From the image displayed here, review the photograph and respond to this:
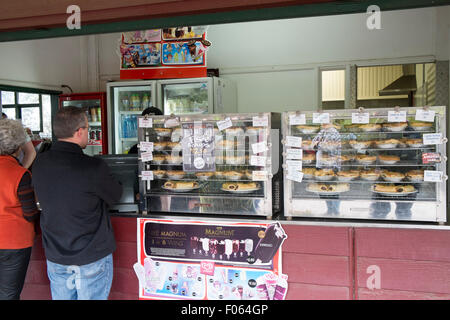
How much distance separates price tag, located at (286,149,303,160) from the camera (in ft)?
9.16

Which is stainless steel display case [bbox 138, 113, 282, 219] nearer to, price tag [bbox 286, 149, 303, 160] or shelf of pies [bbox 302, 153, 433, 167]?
price tag [bbox 286, 149, 303, 160]

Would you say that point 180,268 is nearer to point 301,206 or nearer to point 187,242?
point 187,242

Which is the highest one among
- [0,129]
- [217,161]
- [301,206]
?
[0,129]

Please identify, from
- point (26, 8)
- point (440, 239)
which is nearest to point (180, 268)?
point (440, 239)

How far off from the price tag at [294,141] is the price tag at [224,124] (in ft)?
1.35

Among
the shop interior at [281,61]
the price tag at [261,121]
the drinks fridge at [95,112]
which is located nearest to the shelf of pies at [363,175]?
the price tag at [261,121]

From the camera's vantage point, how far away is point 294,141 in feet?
9.13

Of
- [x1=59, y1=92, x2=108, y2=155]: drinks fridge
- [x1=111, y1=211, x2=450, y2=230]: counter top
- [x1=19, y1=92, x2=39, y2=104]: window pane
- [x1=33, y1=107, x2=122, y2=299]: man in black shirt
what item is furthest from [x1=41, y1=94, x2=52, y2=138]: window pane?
[x1=33, y1=107, x2=122, y2=299]: man in black shirt

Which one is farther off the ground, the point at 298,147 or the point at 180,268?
the point at 298,147

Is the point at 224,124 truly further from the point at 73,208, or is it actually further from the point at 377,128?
the point at 73,208

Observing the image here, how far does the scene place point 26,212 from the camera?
260cm

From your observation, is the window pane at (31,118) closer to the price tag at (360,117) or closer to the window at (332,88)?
the window at (332,88)

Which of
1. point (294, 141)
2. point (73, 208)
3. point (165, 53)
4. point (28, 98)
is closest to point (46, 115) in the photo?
point (28, 98)
